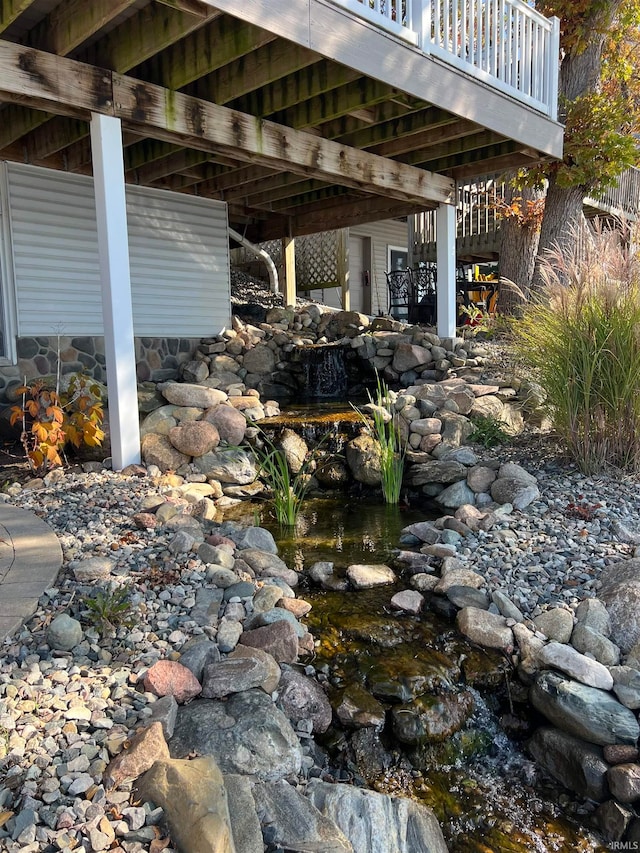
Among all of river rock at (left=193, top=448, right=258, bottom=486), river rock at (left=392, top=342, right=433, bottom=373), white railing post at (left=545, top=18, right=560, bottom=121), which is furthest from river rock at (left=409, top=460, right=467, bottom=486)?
white railing post at (left=545, top=18, right=560, bottom=121)

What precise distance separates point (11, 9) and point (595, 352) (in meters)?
3.76

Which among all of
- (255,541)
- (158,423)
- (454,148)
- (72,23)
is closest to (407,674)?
(255,541)

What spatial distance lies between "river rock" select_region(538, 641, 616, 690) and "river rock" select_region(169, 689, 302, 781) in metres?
1.10

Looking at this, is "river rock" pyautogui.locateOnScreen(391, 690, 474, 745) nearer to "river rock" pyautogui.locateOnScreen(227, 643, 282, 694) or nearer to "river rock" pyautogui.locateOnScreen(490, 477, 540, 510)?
"river rock" pyautogui.locateOnScreen(227, 643, 282, 694)

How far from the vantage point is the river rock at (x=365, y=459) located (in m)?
4.84

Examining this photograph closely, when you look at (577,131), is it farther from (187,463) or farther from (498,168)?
(187,463)

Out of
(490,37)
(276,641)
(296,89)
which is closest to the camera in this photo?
(276,641)

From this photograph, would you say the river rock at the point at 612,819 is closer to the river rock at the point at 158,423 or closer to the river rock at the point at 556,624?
the river rock at the point at 556,624

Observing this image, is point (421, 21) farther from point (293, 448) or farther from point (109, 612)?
point (109, 612)

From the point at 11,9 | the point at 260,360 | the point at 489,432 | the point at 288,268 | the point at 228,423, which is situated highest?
the point at 11,9

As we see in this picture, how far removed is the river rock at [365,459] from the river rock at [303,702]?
2.66 meters

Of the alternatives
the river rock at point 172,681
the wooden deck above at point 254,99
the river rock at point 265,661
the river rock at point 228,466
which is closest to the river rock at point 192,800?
the river rock at point 172,681

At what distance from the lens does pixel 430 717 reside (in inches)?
89.8

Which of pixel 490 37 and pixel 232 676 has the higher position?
pixel 490 37
